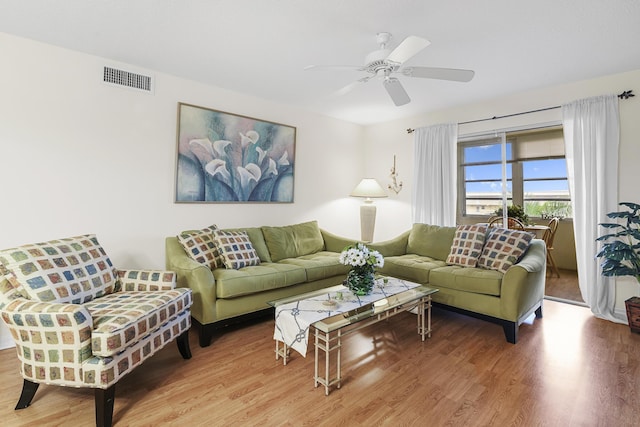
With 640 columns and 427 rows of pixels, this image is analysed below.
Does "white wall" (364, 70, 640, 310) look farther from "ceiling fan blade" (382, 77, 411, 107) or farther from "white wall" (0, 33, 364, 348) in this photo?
"white wall" (0, 33, 364, 348)

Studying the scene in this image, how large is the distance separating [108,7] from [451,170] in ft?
12.8

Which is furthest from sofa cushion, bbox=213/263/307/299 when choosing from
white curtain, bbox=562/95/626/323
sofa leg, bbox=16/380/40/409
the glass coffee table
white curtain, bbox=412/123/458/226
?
white curtain, bbox=562/95/626/323

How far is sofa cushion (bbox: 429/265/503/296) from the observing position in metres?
2.74

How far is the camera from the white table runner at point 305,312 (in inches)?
78.7

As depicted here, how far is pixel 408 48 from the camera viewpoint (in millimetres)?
1946

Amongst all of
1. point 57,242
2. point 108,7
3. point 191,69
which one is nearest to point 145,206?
point 57,242

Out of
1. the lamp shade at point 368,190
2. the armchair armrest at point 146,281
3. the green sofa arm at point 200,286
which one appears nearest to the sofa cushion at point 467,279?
the lamp shade at point 368,190

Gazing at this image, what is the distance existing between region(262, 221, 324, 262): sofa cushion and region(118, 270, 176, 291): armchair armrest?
136 cm

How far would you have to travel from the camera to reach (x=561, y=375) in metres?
2.14

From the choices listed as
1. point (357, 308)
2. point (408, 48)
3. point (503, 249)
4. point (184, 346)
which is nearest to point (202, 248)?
point (184, 346)

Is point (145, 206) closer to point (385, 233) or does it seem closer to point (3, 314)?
point (3, 314)

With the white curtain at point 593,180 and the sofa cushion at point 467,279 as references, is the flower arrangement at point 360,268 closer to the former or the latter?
the sofa cushion at point 467,279

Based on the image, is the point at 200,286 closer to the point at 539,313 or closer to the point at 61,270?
the point at 61,270

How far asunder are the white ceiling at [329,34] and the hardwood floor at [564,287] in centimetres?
247
